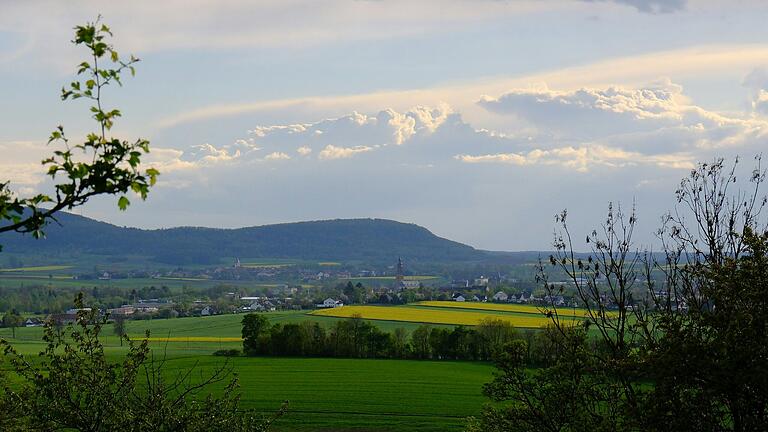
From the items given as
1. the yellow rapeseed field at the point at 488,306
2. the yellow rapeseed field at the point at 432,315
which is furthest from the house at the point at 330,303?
the yellow rapeseed field at the point at 488,306

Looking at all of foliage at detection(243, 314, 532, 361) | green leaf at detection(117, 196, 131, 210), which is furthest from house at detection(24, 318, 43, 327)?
green leaf at detection(117, 196, 131, 210)

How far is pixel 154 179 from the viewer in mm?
6887

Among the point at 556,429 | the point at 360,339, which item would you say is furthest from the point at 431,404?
the point at 556,429

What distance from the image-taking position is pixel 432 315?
11769 cm

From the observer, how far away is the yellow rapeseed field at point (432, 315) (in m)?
103

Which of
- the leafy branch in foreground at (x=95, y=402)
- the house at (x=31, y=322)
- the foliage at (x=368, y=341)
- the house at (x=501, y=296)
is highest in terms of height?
the leafy branch in foreground at (x=95, y=402)

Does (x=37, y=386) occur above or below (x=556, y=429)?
above

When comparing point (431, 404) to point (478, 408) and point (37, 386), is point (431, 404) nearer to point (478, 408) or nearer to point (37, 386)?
point (478, 408)

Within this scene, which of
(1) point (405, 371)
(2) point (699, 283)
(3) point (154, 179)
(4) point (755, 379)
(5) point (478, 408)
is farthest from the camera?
(1) point (405, 371)

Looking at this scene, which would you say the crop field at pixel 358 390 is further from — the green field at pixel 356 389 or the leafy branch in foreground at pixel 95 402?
the leafy branch in foreground at pixel 95 402

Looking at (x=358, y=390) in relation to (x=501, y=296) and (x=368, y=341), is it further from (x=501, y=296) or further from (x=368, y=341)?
(x=501, y=296)

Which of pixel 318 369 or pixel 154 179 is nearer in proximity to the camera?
pixel 154 179

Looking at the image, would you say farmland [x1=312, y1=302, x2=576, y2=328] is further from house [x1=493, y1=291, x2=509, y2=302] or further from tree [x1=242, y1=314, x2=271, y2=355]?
house [x1=493, y1=291, x2=509, y2=302]

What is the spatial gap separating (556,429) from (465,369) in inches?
2179
